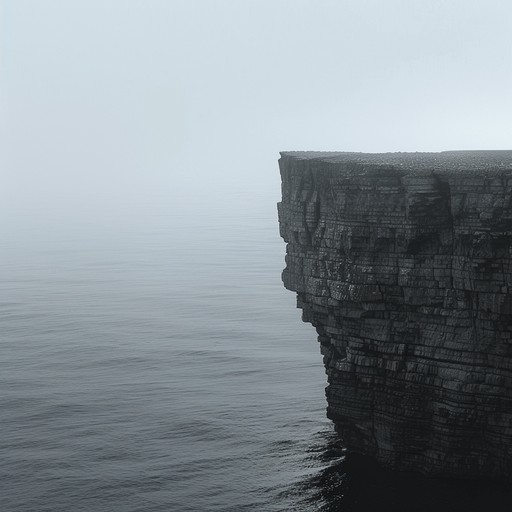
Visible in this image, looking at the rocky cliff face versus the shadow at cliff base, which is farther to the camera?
the shadow at cliff base

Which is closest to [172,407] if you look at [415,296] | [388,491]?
[388,491]

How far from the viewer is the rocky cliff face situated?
38594mm

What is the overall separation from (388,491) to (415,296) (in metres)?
A: 7.56

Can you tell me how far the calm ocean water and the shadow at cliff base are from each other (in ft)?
0.24

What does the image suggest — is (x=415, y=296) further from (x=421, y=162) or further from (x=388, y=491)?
(x=388, y=491)

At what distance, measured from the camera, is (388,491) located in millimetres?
41875

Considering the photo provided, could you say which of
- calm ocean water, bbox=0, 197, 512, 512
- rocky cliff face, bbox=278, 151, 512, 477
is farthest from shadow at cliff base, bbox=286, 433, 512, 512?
rocky cliff face, bbox=278, 151, 512, 477

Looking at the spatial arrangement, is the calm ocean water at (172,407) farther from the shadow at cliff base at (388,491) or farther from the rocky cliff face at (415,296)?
the rocky cliff face at (415,296)

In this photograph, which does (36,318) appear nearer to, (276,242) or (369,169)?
(369,169)

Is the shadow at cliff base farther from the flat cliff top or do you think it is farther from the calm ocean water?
the flat cliff top

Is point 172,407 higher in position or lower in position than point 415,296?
lower

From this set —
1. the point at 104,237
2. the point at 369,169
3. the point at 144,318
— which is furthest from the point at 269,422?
the point at 104,237

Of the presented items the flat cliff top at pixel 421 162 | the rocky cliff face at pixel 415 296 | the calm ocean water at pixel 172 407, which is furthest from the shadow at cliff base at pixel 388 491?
the flat cliff top at pixel 421 162

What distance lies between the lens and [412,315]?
135 ft
